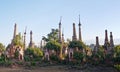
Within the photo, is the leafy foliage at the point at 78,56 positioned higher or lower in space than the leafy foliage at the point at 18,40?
lower

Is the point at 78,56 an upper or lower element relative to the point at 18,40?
lower

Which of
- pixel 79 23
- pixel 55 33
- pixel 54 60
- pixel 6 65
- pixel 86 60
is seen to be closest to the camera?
pixel 6 65

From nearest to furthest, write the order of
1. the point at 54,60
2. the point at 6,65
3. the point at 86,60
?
1. the point at 6,65
2. the point at 86,60
3. the point at 54,60

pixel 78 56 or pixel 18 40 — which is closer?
pixel 78 56

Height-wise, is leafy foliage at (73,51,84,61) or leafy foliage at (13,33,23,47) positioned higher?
leafy foliage at (13,33,23,47)

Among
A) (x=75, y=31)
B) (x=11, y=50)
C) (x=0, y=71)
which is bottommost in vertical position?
(x=0, y=71)

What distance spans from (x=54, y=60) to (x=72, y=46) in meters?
6.18

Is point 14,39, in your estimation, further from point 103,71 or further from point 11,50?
point 103,71

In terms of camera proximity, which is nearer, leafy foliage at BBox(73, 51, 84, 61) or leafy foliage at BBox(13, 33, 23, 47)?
leafy foliage at BBox(73, 51, 84, 61)

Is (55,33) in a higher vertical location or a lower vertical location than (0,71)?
higher

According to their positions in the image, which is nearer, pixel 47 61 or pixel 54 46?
pixel 47 61

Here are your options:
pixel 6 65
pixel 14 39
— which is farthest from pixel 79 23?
pixel 6 65

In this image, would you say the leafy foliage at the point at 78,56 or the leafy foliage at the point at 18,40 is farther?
the leafy foliage at the point at 18,40

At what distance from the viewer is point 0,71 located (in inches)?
958
